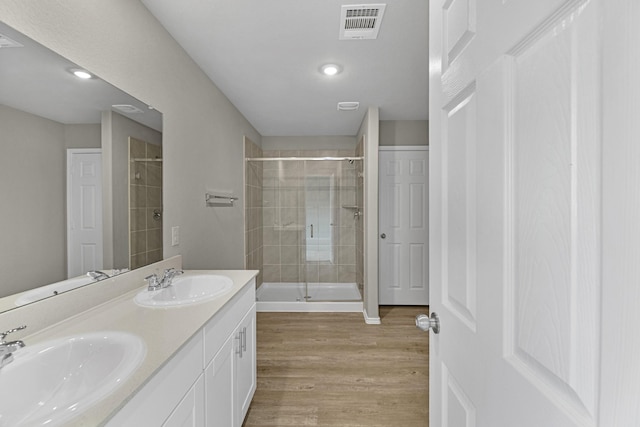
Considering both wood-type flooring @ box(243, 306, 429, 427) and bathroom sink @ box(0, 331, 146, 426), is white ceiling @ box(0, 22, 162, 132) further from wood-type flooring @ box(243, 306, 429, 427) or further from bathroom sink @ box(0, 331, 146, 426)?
wood-type flooring @ box(243, 306, 429, 427)

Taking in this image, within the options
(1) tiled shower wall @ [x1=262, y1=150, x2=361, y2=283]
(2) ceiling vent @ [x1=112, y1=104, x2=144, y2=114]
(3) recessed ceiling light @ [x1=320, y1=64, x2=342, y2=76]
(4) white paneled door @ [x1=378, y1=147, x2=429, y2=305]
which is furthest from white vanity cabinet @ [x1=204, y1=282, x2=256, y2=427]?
(1) tiled shower wall @ [x1=262, y1=150, x2=361, y2=283]

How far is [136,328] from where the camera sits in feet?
3.84

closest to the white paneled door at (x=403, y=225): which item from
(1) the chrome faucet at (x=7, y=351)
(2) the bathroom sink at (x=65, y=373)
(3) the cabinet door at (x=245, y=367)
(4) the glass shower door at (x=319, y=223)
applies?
→ (4) the glass shower door at (x=319, y=223)

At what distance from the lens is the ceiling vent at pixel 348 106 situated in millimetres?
3340

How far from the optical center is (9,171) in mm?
1062

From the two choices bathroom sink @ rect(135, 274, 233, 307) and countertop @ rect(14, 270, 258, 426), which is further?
bathroom sink @ rect(135, 274, 233, 307)

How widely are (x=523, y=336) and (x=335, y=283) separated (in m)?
4.14

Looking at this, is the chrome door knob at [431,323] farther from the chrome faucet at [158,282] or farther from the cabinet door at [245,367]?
the chrome faucet at [158,282]

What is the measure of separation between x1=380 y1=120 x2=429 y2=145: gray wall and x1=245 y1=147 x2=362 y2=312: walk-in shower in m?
0.63

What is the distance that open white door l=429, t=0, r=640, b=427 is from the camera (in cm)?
35

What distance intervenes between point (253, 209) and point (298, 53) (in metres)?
2.42

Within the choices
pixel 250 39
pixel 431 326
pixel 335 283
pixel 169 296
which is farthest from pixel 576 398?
pixel 335 283

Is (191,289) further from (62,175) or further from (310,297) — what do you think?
(310,297)

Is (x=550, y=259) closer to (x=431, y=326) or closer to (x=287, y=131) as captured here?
(x=431, y=326)
